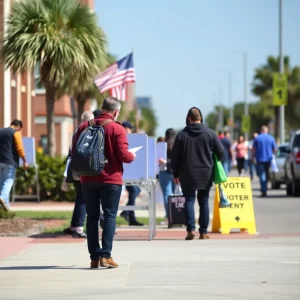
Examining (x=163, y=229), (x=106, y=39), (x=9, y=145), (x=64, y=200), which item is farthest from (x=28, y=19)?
(x=163, y=229)

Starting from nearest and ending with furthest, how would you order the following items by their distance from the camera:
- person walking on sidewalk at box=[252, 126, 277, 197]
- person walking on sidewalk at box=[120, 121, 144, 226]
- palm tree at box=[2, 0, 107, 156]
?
person walking on sidewalk at box=[120, 121, 144, 226], palm tree at box=[2, 0, 107, 156], person walking on sidewalk at box=[252, 126, 277, 197]

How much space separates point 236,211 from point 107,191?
567cm

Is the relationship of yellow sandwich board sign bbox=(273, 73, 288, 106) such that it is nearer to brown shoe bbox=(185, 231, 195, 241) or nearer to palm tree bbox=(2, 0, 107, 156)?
palm tree bbox=(2, 0, 107, 156)

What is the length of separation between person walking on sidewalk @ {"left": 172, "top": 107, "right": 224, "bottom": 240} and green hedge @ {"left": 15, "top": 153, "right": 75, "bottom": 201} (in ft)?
37.3

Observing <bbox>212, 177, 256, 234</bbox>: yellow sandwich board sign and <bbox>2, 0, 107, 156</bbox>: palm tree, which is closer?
<bbox>212, 177, 256, 234</bbox>: yellow sandwich board sign

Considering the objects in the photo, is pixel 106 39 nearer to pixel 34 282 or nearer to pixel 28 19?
pixel 28 19

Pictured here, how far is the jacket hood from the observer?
52.3ft

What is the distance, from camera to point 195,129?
16.0 m

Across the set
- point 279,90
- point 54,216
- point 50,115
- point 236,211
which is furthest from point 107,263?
point 279,90

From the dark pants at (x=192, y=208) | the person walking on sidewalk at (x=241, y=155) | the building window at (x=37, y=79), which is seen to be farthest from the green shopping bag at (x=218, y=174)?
the person walking on sidewalk at (x=241, y=155)

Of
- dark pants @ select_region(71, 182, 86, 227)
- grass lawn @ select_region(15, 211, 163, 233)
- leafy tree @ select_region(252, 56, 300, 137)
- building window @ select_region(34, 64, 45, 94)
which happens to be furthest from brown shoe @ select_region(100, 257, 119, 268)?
leafy tree @ select_region(252, 56, 300, 137)

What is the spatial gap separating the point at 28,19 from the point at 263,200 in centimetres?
756

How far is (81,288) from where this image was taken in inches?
402

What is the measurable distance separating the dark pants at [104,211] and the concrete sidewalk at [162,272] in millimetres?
256
